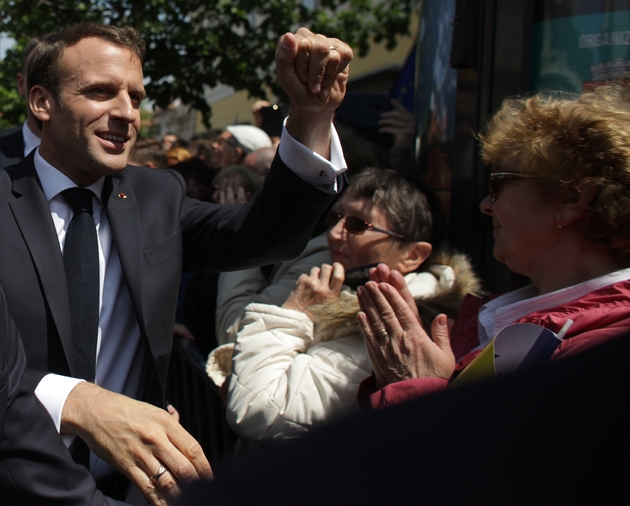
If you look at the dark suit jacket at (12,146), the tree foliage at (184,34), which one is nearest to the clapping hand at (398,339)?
the dark suit jacket at (12,146)

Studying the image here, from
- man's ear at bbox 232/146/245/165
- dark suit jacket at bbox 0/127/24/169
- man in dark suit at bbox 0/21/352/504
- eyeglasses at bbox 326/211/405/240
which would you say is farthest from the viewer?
man's ear at bbox 232/146/245/165

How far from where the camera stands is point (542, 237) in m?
1.97

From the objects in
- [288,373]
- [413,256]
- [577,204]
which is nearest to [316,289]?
[288,373]

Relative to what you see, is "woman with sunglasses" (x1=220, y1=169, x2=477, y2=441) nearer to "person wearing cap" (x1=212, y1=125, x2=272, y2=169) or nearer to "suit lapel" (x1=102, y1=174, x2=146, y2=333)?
"suit lapel" (x1=102, y1=174, x2=146, y2=333)

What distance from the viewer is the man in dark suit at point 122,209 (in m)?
1.82

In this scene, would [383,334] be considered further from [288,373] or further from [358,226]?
[358,226]

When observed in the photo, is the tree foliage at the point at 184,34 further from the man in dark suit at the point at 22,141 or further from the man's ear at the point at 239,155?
the man in dark suit at the point at 22,141

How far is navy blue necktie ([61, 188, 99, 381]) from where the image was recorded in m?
1.89

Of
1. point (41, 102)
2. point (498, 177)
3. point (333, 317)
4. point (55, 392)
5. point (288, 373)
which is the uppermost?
point (41, 102)

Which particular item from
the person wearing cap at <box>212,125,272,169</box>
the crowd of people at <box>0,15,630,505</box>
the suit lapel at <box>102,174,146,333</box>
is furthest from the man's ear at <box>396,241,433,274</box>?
A: the person wearing cap at <box>212,125,272,169</box>

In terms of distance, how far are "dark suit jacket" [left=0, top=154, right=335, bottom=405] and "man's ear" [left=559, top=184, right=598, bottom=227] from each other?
66 cm

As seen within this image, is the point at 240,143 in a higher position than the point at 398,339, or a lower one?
lower

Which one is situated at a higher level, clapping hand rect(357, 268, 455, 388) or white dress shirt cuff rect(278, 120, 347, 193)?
white dress shirt cuff rect(278, 120, 347, 193)

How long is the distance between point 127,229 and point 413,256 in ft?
4.15
